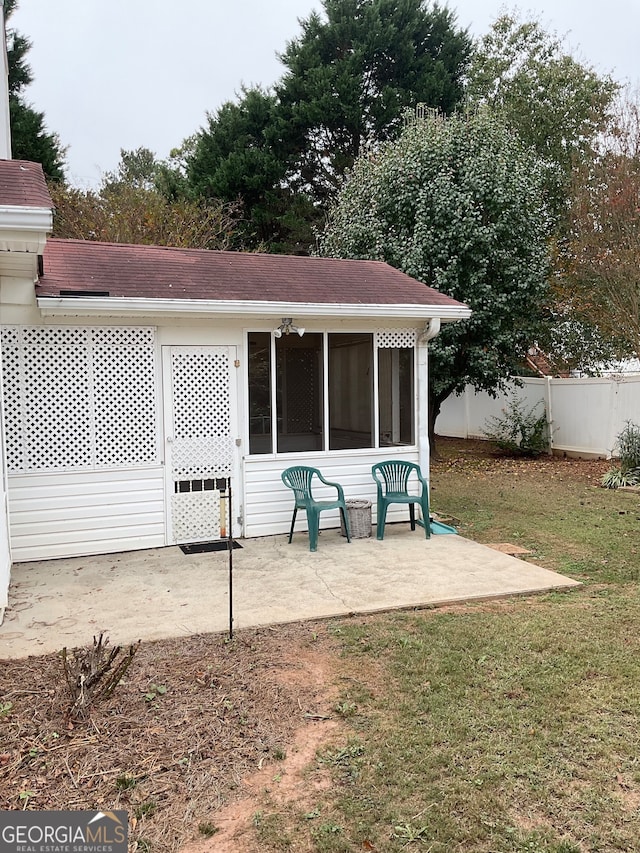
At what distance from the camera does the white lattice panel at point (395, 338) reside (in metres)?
7.75

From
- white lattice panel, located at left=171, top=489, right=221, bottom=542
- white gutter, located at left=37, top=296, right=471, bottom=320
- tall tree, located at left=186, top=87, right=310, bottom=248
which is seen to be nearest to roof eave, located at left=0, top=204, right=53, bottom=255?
Answer: white gutter, located at left=37, top=296, right=471, bottom=320

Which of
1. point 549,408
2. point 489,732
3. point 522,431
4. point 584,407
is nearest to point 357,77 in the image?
point 549,408

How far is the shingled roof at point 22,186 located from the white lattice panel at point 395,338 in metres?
4.10

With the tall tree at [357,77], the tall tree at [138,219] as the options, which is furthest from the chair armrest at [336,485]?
the tall tree at [357,77]

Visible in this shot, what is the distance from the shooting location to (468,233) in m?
12.5

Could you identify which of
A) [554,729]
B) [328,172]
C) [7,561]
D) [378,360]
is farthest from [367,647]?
[328,172]

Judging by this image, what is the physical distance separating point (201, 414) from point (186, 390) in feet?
0.96

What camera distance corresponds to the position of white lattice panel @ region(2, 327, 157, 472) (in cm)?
637

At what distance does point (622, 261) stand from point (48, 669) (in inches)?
475

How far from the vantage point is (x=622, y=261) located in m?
12.5

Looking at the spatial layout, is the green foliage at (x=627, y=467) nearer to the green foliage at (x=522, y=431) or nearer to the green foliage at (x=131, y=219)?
the green foliage at (x=522, y=431)

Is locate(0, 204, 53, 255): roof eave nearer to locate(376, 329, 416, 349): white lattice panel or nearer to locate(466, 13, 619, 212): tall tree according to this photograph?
locate(376, 329, 416, 349): white lattice panel

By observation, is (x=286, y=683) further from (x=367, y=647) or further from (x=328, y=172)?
(x=328, y=172)

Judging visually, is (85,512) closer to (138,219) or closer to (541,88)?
(138,219)
